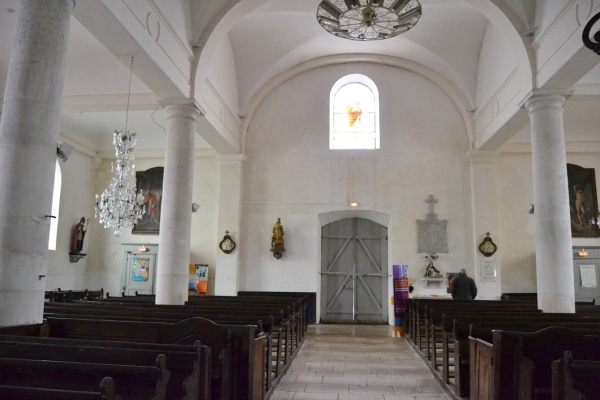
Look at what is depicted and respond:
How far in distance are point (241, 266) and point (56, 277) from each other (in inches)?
213

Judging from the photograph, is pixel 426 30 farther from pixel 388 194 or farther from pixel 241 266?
pixel 241 266

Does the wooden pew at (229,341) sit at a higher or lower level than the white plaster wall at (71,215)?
lower

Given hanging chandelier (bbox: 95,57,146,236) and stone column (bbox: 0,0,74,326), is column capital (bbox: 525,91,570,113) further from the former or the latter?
stone column (bbox: 0,0,74,326)

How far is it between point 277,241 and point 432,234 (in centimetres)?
438

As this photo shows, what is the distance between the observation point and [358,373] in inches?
279

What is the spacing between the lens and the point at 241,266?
14.2 metres

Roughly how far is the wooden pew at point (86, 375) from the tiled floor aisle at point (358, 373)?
3.05 meters

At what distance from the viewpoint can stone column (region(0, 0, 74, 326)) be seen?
4.43 metres

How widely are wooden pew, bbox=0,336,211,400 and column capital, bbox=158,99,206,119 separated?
6303mm

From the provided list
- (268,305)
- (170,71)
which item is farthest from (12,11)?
(268,305)

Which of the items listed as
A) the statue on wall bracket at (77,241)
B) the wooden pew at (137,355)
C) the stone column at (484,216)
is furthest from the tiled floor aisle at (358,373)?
the statue on wall bracket at (77,241)

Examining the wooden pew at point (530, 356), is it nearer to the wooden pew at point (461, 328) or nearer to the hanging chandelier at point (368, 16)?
the wooden pew at point (461, 328)

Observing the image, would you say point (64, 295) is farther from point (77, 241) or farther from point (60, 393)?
point (60, 393)

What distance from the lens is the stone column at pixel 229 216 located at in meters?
13.8
